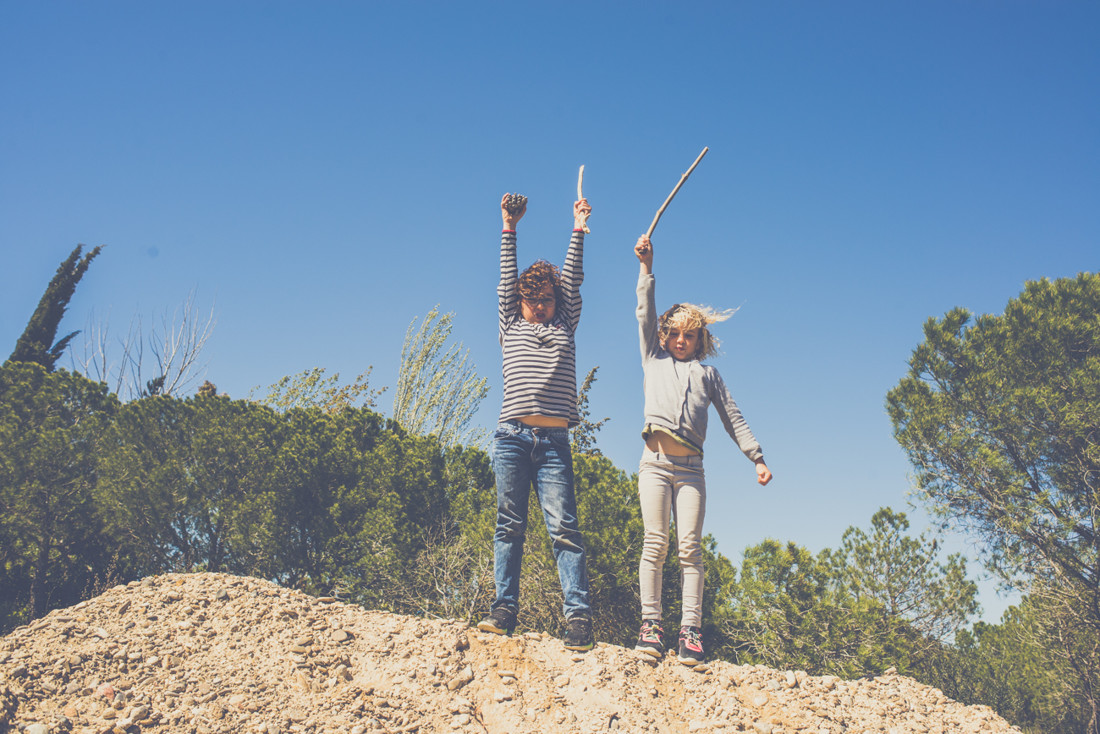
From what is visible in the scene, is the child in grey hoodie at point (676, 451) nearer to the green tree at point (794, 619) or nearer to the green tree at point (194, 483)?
the green tree at point (794, 619)

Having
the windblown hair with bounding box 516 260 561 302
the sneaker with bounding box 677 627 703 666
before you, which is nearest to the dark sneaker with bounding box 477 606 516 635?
the sneaker with bounding box 677 627 703 666

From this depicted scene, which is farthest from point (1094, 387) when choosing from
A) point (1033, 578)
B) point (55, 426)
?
point (55, 426)

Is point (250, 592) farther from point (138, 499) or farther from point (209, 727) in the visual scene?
point (138, 499)

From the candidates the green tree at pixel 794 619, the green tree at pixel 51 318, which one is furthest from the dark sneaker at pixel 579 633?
the green tree at pixel 51 318

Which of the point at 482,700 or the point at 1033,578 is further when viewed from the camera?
the point at 1033,578

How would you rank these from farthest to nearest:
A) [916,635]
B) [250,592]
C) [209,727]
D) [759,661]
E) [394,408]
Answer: [394,408] < [916,635] < [759,661] < [250,592] < [209,727]

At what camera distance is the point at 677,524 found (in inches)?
156

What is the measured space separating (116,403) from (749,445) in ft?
34.7

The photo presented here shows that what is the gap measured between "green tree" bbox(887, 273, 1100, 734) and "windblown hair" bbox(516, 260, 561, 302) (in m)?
8.00

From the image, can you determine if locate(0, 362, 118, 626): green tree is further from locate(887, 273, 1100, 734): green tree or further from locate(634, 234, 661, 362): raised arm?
locate(887, 273, 1100, 734): green tree

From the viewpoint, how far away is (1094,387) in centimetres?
863

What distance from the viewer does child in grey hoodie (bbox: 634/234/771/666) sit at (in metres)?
3.90

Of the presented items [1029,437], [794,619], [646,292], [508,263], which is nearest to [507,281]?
[508,263]

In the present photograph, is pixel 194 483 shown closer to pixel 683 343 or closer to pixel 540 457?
pixel 540 457
